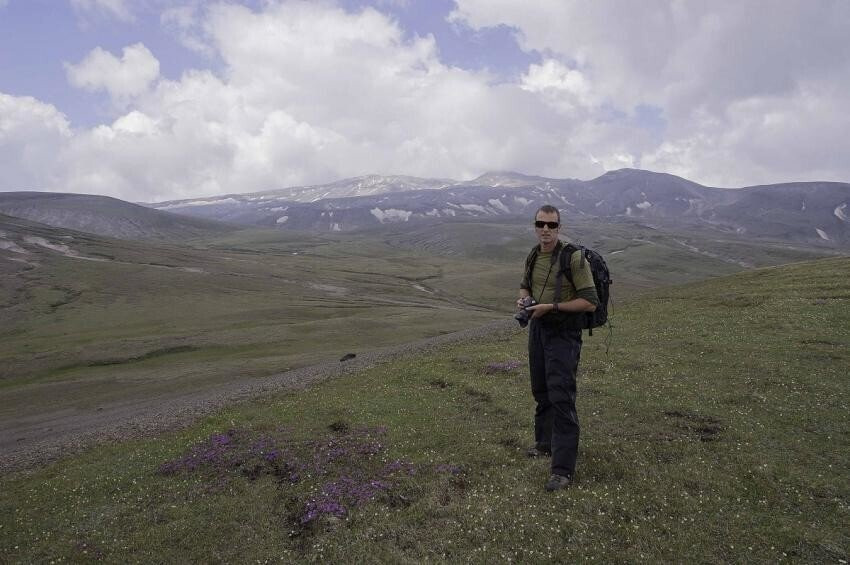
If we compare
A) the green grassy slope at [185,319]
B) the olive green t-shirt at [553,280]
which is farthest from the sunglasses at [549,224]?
the green grassy slope at [185,319]

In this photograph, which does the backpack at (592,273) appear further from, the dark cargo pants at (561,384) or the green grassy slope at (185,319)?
the green grassy slope at (185,319)

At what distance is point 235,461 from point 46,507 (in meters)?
5.71

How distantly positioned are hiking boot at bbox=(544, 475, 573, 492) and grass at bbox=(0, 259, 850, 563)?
0.25m

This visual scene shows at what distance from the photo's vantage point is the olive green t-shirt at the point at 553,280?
466 inches

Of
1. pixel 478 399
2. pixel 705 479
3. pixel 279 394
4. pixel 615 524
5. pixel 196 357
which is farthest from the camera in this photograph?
pixel 196 357

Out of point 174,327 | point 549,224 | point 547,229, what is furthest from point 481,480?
point 174,327

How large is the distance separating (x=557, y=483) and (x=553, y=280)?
5.00m

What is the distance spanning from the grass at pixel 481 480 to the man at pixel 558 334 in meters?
0.89

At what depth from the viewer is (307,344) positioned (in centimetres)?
6969

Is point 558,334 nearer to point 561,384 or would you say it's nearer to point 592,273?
point 561,384

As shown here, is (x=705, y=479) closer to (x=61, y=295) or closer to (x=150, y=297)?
(x=150, y=297)

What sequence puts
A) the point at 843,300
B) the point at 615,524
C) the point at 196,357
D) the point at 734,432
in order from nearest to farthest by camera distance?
the point at 615,524
the point at 734,432
the point at 843,300
the point at 196,357

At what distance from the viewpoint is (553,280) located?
40.8ft

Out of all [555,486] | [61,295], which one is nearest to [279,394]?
[555,486]
